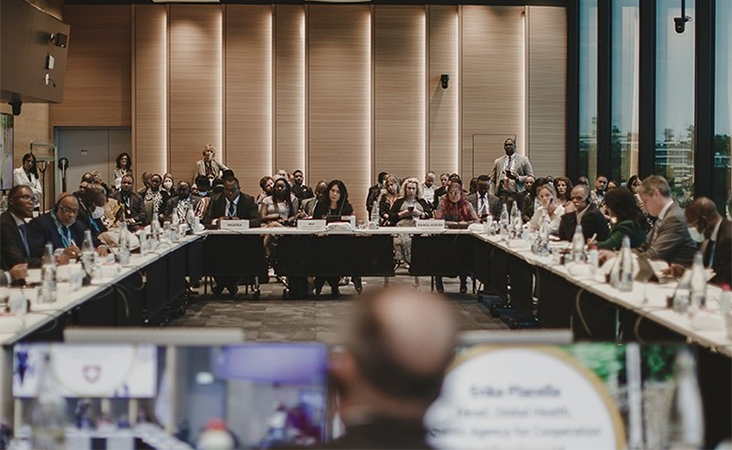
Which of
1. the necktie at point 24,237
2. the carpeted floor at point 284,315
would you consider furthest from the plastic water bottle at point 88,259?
the carpeted floor at point 284,315

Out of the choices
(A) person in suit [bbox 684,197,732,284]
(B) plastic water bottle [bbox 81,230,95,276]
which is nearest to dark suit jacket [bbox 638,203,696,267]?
(A) person in suit [bbox 684,197,732,284]

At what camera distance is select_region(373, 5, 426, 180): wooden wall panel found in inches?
624

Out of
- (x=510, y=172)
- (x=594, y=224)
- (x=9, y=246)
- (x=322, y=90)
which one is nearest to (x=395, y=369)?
(x=9, y=246)

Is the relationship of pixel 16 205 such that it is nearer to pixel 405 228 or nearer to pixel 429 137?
pixel 405 228

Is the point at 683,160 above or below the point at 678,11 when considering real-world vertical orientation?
below

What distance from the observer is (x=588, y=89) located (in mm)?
15141

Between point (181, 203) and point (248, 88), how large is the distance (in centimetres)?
512

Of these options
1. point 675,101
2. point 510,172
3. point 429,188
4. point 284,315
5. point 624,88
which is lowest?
point 284,315

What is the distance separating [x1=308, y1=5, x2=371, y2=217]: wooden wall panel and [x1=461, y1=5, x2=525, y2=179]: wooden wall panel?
1.57 metres

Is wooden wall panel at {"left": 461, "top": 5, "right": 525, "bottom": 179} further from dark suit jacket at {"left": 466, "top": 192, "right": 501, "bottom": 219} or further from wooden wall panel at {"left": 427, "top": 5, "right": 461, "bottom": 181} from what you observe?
dark suit jacket at {"left": 466, "top": 192, "right": 501, "bottom": 219}

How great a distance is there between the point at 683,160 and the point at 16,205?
745 centimetres

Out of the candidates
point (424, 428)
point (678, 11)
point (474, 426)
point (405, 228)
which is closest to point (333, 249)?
point (405, 228)

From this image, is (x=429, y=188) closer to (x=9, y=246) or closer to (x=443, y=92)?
(x=443, y=92)

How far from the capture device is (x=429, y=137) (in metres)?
15.8
